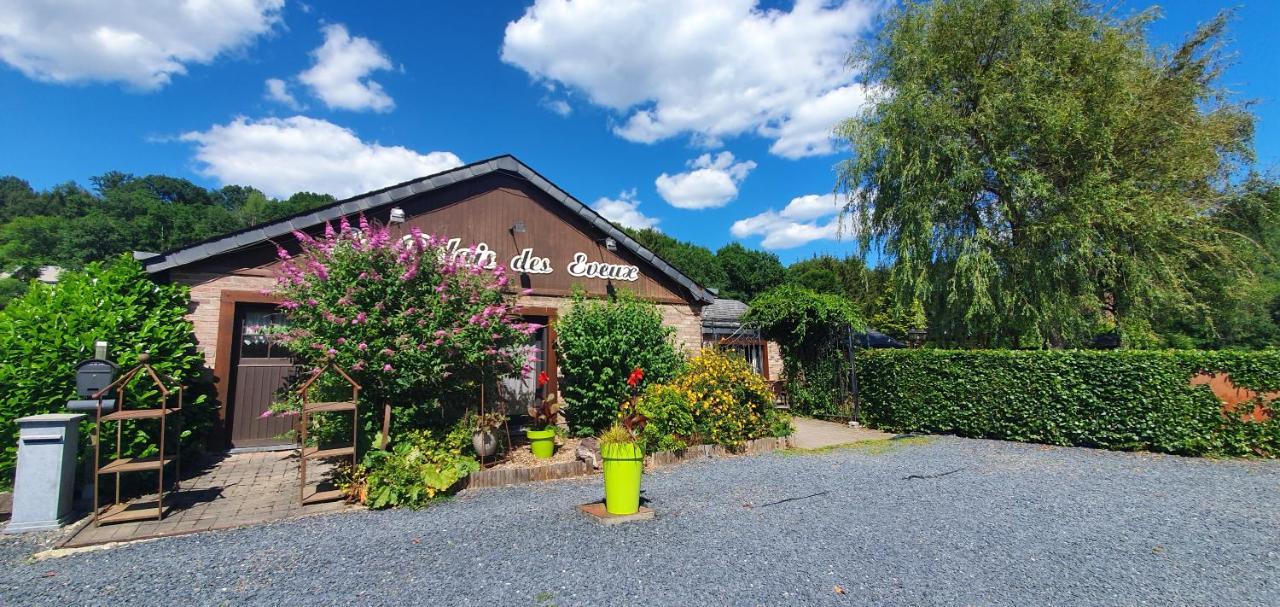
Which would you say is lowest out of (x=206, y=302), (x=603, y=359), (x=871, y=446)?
(x=871, y=446)

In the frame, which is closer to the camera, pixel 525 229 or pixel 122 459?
pixel 122 459

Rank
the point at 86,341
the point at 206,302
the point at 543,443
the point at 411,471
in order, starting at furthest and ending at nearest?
1. the point at 206,302
2. the point at 543,443
3. the point at 411,471
4. the point at 86,341

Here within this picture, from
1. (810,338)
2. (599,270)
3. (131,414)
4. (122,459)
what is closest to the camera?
(131,414)

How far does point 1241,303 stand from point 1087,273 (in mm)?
5205

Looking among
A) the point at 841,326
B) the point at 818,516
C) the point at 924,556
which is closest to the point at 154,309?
the point at 818,516

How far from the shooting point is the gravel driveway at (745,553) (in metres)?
3.48

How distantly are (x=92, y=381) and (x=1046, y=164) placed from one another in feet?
55.0

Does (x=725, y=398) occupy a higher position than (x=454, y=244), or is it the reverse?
(x=454, y=244)

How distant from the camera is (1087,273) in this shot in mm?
11867

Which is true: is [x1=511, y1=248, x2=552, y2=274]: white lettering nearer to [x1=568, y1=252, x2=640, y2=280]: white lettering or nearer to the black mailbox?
[x1=568, y1=252, x2=640, y2=280]: white lettering

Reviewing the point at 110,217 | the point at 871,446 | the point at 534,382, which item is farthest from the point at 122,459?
the point at 110,217

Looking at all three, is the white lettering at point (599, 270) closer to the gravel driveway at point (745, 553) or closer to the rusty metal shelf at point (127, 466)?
the gravel driveway at point (745, 553)

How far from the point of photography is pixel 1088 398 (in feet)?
28.0

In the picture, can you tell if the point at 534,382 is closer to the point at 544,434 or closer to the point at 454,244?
the point at 544,434
